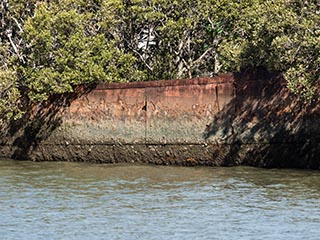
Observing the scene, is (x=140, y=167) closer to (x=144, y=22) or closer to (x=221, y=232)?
(x=144, y=22)

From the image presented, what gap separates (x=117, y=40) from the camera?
3006 cm

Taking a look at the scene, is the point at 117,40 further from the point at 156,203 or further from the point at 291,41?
the point at 156,203

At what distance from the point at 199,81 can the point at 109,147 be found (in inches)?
128

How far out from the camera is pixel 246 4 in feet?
98.7

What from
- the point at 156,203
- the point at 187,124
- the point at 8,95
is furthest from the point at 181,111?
the point at 156,203

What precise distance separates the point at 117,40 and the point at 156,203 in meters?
9.73

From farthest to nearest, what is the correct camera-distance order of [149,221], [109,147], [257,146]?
[109,147]
[257,146]
[149,221]

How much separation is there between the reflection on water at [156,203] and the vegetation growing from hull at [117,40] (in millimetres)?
2554

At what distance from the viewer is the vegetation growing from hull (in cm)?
2720

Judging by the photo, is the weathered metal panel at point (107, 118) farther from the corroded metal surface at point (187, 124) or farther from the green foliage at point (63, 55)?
the green foliage at point (63, 55)

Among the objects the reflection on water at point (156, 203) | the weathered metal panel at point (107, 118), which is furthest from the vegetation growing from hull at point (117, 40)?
the reflection on water at point (156, 203)

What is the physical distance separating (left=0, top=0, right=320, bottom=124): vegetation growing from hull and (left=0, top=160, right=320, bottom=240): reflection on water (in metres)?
2.55

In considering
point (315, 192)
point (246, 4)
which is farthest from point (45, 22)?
point (315, 192)

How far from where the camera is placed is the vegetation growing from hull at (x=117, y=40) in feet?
89.2
